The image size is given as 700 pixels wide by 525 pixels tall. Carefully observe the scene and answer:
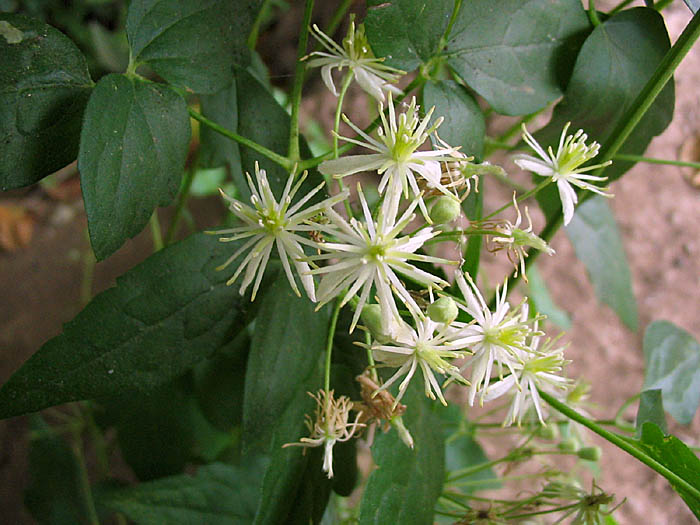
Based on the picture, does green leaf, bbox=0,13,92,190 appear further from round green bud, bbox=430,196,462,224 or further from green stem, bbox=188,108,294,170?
round green bud, bbox=430,196,462,224

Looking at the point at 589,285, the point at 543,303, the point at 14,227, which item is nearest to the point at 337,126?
the point at 543,303

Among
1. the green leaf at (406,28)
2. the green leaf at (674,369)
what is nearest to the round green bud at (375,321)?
the green leaf at (406,28)

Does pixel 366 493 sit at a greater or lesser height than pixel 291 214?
lesser

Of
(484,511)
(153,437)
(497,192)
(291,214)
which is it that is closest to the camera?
(291,214)

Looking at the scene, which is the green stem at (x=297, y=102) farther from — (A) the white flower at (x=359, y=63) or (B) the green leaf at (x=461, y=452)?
(B) the green leaf at (x=461, y=452)

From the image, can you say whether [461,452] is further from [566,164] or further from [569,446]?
[566,164]

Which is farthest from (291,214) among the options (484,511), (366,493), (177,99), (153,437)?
(153,437)

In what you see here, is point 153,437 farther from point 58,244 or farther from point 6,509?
point 58,244
